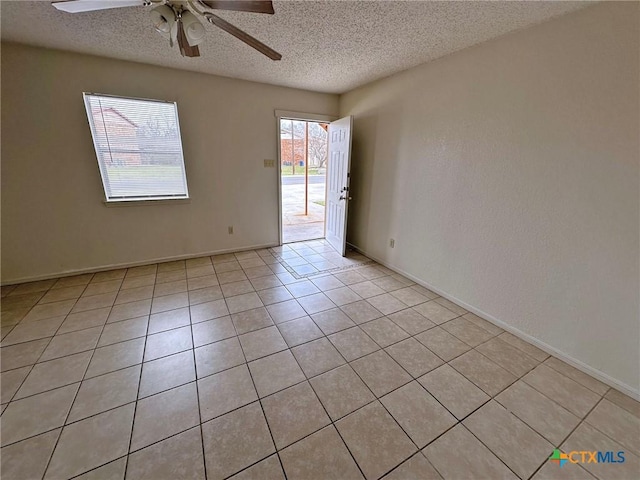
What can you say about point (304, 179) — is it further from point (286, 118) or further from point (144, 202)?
point (144, 202)

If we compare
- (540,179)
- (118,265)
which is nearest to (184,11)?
(540,179)

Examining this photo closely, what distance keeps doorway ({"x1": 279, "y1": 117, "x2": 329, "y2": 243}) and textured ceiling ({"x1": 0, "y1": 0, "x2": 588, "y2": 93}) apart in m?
1.41

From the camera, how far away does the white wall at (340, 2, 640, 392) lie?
1.58 metres

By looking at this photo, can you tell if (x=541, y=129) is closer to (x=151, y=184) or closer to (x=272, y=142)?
(x=272, y=142)

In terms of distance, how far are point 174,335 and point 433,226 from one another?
2.70m

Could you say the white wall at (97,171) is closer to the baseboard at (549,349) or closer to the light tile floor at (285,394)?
the light tile floor at (285,394)

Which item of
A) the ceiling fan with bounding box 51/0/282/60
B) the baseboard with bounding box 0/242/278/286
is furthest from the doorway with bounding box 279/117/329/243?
the ceiling fan with bounding box 51/0/282/60

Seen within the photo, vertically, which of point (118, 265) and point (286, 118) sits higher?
point (286, 118)

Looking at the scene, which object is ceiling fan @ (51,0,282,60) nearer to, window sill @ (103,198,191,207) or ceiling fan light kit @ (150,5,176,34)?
ceiling fan light kit @ (150,5,176,34)

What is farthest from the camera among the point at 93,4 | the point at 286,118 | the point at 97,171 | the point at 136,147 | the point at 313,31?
the point at 286,118

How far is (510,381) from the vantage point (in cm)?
172

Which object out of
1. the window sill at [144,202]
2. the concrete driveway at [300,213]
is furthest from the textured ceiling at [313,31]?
the concrete driveway at [300,213]

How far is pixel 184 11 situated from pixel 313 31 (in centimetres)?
99

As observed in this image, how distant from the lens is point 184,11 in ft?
5.00
